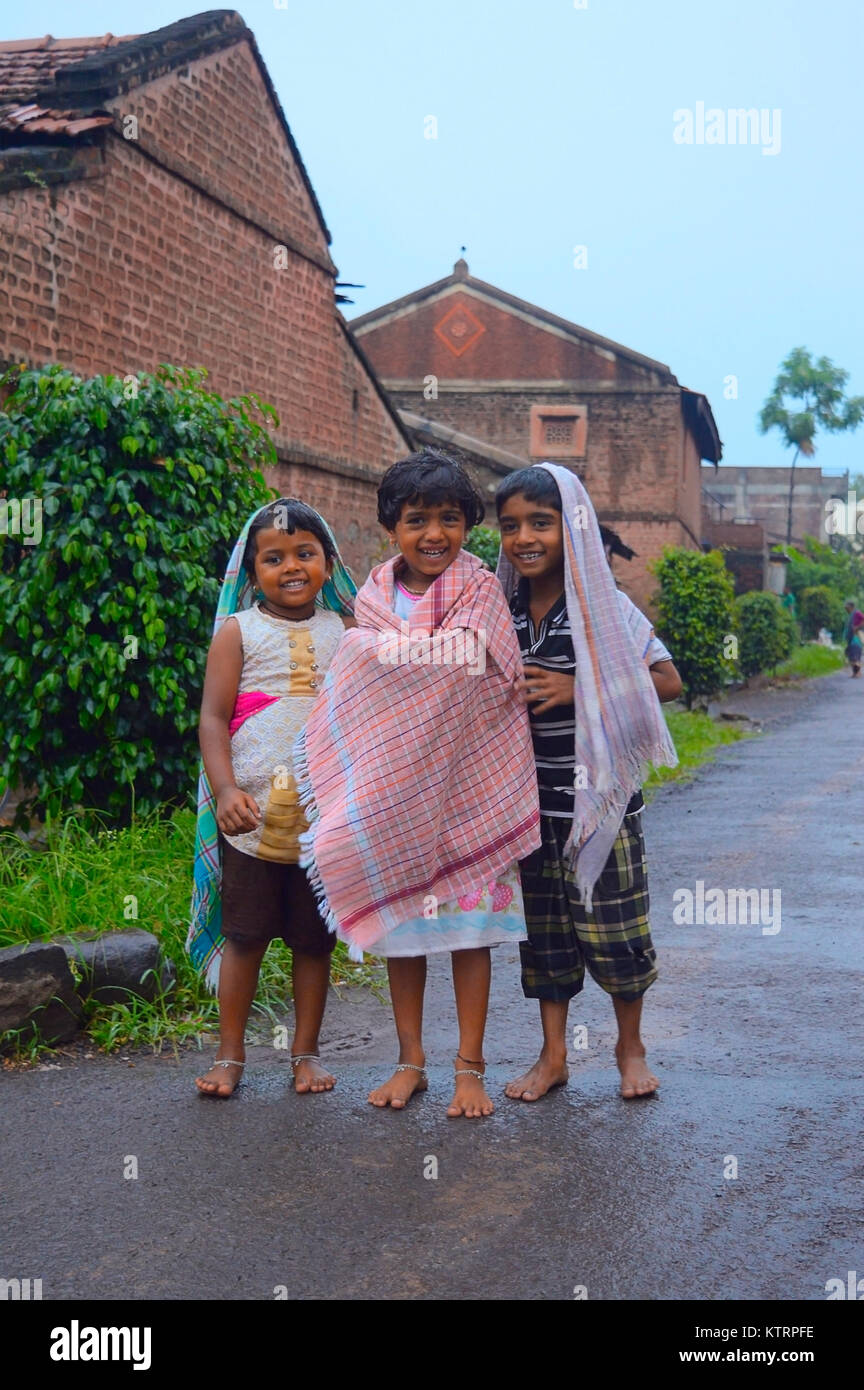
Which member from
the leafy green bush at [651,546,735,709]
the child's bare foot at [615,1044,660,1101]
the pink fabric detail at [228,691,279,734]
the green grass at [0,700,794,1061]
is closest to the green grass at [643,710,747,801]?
the leafy green bush at [651,546,735,709]

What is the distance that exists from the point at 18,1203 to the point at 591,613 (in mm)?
2027

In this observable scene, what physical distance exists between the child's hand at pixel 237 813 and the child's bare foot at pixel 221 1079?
2.30ft

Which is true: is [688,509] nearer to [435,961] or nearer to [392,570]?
[435,961]

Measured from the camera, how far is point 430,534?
12.2 ft

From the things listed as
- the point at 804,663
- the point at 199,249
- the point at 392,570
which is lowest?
the point at 804,663

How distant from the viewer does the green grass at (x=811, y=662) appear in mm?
30484

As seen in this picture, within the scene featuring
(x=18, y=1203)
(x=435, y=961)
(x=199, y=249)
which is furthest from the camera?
(x=199, y=249)

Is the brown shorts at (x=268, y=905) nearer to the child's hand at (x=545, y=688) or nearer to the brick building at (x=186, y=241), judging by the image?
the child's hand at (x=545, y=688)

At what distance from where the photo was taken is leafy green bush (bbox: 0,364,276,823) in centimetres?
593

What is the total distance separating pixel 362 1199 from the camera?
3135mm

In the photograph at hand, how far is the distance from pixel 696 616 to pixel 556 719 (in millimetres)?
16531

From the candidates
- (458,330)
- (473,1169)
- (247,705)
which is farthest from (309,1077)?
(458,330)

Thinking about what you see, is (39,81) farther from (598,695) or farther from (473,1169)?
(473,1169)
